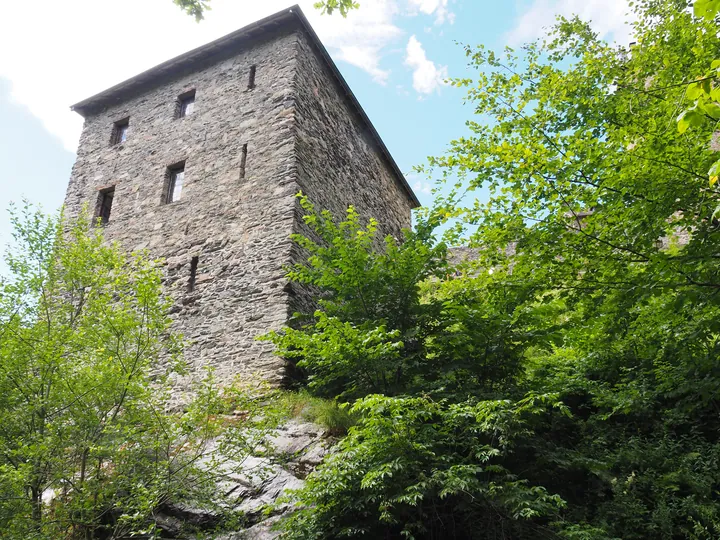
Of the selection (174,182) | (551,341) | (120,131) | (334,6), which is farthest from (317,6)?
(120,131)

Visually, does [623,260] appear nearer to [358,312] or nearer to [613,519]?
[613,519]

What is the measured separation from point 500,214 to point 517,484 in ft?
11.1

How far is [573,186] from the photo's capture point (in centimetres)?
663

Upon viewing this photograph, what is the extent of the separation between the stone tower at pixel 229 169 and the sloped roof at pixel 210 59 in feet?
0.09

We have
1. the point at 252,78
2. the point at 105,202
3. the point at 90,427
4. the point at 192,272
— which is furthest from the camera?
the point at 105,202

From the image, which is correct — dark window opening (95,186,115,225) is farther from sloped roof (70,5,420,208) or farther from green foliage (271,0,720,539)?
green foliage (271,0,720,539)

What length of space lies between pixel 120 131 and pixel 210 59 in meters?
Answer: 2.84

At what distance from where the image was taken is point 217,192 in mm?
9953

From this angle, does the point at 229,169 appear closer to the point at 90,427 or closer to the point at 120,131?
the point at 120,131

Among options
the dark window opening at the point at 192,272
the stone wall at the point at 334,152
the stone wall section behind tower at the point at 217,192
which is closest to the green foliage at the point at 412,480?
the stone wall section behind tower at the point at 217,192

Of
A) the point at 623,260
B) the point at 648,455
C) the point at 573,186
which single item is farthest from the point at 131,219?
the point at 648,455

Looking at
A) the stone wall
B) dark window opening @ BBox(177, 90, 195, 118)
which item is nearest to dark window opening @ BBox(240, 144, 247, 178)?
the stone wall

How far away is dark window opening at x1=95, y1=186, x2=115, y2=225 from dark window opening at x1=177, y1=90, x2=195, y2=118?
224 centimetres

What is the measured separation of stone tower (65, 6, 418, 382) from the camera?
28.6 feet
